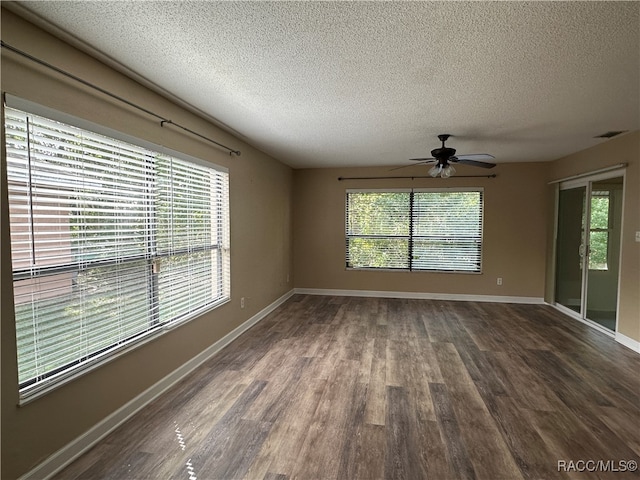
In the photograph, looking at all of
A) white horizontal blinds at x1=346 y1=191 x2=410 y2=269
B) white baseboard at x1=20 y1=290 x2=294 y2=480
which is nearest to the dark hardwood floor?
white baseboard at x1=20 y1=290 x2=294 y2=480

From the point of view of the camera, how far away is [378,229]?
5.94m

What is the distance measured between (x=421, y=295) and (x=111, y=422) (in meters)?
4.96

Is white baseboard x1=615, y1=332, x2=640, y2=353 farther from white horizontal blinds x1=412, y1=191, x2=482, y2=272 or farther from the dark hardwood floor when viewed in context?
white horizontal blinds x1=412, y1=191, x2=482, y2=272

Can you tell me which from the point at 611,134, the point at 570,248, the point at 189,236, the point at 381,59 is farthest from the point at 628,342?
the point at 189,236

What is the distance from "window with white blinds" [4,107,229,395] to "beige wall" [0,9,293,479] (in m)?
0.08

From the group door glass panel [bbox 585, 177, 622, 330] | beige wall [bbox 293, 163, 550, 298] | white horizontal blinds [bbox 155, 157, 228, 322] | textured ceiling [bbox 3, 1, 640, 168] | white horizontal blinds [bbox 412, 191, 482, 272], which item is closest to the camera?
textured ceiling [bbox 3, 1, 640, 168]

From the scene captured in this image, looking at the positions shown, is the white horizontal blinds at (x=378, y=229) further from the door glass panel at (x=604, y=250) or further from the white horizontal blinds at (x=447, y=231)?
the door glass panel at (x=604, y=250)

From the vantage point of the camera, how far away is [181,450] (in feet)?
6.31

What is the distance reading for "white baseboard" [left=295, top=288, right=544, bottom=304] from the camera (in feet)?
18.2

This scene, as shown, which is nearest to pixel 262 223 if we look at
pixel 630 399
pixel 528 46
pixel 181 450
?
pixel 181 450

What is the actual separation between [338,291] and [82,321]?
15.1 feet

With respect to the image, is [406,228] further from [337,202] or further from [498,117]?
[498,117]

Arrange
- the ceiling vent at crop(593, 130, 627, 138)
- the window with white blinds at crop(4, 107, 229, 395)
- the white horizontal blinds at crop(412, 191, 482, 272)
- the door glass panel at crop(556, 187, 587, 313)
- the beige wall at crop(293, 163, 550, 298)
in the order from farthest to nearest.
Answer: the white horizontal blinds at crop(412, 191, 482, 272)
the beige wall at crop(293, 163, 550, 298)
the door glass panel at crop(556, 187, 587, 313)
the ceiling vent at crop(593, 130, 627, 138)
the window with white blinds at crop(4, 107, 229, 395)

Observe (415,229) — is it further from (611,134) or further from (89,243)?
(89,243)
